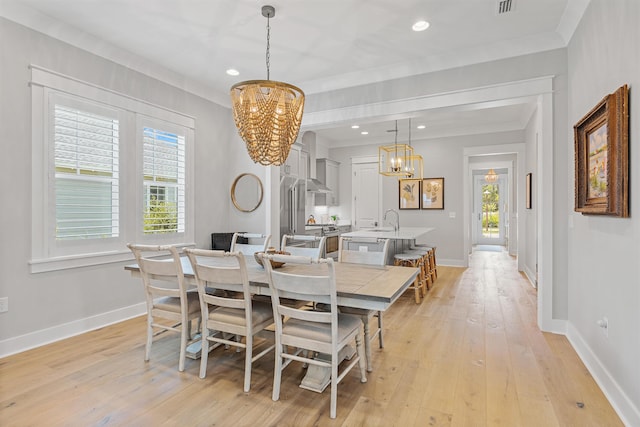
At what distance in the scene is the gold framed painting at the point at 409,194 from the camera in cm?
739

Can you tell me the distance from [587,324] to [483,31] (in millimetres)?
2678

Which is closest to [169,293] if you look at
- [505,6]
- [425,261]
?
[505,6]

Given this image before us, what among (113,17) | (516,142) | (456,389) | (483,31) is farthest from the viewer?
(516,142)

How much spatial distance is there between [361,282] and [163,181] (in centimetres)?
Result: 292

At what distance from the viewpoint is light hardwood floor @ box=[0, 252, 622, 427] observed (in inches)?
75.9

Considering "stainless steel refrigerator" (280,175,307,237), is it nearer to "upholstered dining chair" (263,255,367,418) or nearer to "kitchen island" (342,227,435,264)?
"kitchen island" (342,227,435,264)

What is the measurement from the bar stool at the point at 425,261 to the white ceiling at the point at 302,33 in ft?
6.96

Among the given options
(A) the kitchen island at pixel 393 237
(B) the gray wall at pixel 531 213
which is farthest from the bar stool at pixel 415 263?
(B) the gray wall at pixel 531 213

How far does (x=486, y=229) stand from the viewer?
1154 centimetres

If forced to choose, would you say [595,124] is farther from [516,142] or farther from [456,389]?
[516,142]

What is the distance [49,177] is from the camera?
297cm

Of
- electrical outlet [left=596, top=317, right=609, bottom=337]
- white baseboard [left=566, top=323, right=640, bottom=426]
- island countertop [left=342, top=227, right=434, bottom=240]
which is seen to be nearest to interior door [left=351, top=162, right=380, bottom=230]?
island countertop [left=342, top=227, right=434, bottom=240]

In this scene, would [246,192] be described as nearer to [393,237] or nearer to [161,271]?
[393,237]

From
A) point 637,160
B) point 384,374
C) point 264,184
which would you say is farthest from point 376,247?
point 637,160
